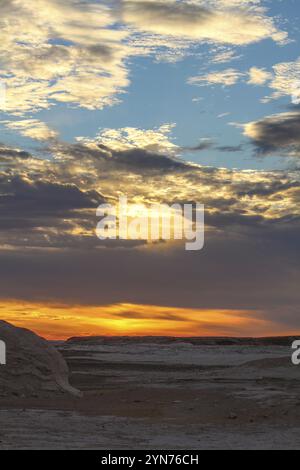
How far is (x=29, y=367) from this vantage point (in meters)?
27.2

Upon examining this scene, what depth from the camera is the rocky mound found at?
86.3 feet

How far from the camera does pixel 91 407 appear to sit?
25.3 metres

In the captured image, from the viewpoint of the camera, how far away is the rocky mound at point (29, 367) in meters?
26.3

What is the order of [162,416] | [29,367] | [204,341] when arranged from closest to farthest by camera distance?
[162,416], [29,367], [204,341]

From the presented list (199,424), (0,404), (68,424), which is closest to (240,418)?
(199,424)

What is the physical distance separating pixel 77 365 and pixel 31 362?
27097 mm

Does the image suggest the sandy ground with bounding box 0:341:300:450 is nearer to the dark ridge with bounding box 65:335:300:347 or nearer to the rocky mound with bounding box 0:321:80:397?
the rocky mound with bounding box 0:321:80:397

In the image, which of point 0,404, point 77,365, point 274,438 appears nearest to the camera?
point 274,438

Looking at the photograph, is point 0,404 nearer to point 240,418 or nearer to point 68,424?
point 68,424

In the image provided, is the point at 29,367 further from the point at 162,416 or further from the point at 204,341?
the point at 204,341

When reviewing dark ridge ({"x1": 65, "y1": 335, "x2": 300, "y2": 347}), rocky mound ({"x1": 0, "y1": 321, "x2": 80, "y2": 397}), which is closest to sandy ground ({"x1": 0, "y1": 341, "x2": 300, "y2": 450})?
rocky mound ({"x1": 0, "y1": 321, "x2": 80, "y2": 397})

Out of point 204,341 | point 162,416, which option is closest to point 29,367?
point 162,416

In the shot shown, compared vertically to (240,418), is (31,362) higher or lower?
higher

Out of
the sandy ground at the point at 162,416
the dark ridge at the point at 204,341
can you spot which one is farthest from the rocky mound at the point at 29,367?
the dark ridge at the point at 204,341
